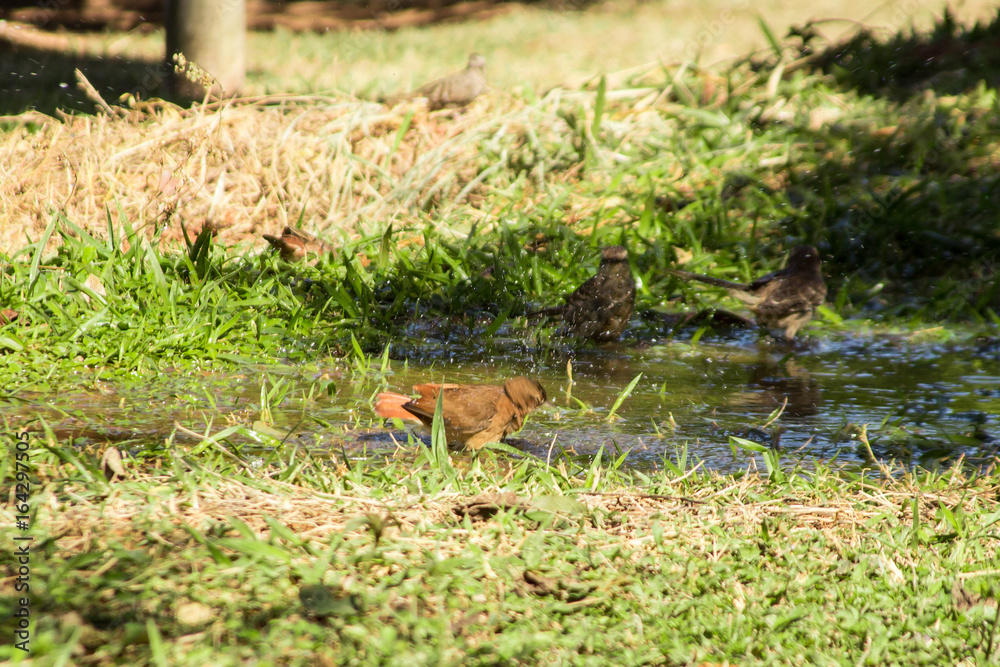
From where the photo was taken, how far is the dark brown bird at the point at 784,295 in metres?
5.20

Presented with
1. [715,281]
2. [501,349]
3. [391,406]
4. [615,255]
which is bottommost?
[501,349]

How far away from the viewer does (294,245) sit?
18.9 ft

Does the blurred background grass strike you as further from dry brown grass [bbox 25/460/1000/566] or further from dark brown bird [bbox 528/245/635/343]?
dry brown grass [bbox 25/460/1000/566]

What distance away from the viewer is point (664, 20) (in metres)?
21.0

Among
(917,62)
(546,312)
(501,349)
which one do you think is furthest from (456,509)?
(917,62)

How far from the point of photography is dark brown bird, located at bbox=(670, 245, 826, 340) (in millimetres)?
5195

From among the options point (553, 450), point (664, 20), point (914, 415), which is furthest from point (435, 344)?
point (664, 20)

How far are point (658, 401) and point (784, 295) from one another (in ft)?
4.59

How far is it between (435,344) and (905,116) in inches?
199

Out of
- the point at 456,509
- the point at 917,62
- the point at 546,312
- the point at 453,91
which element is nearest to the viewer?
the point at 456,509

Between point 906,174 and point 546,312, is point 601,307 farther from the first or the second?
point 906,174

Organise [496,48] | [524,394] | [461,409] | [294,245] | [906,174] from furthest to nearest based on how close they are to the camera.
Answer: [496,48], [906,174], [294,245], [524,394], [461,409]

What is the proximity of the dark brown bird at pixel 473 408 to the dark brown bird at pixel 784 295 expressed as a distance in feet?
6.65
